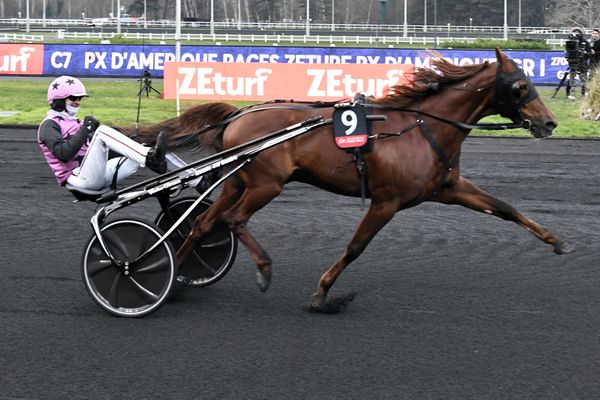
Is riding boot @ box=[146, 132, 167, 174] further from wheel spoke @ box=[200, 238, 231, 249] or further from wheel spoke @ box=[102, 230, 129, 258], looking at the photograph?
wheel spoke @ box=[200, 238, 231, 249]

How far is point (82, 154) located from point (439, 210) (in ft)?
15.5

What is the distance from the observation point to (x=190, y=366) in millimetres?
5242

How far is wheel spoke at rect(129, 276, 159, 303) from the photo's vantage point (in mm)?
6223

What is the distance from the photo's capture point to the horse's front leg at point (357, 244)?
20.3 ft

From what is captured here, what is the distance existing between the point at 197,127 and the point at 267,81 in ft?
41.4

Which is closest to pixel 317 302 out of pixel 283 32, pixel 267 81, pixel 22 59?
pixel 267 81

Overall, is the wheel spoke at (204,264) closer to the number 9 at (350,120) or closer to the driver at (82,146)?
the driver at (82,146)

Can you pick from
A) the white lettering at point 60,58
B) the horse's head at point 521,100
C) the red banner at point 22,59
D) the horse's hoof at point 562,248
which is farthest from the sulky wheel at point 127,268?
the white lettering at point 60,58

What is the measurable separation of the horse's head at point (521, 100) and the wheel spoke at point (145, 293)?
249cm

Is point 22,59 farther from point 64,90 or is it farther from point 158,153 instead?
point 158,153

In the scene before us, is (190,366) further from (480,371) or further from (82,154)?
(82,154)

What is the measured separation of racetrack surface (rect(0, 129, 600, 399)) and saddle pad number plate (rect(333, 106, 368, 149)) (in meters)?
1.08

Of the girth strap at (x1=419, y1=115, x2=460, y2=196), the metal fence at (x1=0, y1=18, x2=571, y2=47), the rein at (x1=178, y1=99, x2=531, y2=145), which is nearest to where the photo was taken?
the girth strap at (x1=419, y1=115, x2=460, y2=196)

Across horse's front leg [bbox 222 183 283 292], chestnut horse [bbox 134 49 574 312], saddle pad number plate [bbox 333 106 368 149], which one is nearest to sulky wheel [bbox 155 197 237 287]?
chestnut horse [bbox 134 49 574 312]
